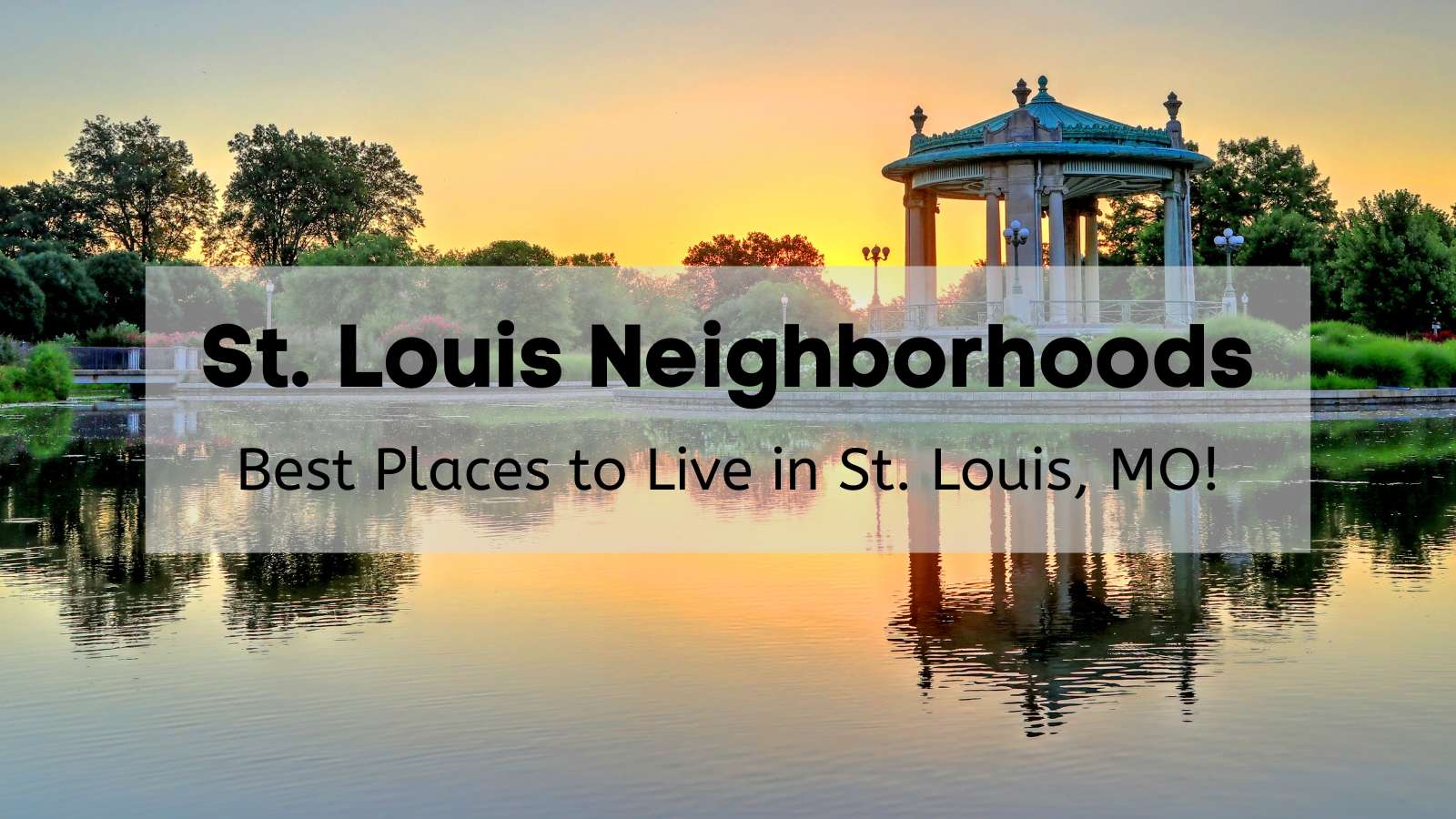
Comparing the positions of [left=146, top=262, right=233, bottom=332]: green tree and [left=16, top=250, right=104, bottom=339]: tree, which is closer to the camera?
[left=16, top=250, right=104, bottom=339]: tree

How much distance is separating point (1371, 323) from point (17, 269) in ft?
209

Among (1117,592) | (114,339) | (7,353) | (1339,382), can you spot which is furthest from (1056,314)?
(114,339)

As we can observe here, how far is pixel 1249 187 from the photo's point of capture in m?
73.8

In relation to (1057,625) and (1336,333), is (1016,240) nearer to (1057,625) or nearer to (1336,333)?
(1336,333)

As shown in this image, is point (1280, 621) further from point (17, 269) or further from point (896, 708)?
point (17, 269)

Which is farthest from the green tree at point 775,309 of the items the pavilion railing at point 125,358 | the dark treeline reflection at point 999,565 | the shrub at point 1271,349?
the dark treeline reflection at point 999,565

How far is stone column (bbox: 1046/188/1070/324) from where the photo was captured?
4603 centimetres

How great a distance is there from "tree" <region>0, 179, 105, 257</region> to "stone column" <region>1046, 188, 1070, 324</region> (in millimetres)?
62986

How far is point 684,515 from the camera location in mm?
15539

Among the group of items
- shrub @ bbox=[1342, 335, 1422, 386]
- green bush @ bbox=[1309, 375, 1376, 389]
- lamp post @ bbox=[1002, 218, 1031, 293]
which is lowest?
green bush @ bbox=[1309, 375, 1376, 389]

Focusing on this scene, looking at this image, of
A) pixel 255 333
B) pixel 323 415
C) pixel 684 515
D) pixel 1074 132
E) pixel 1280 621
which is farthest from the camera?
pixel 255 333

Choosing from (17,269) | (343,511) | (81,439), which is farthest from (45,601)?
(17,269)

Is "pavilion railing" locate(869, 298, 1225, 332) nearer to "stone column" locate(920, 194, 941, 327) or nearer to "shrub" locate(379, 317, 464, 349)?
"stone column" locate(920, 194, 941, 327)

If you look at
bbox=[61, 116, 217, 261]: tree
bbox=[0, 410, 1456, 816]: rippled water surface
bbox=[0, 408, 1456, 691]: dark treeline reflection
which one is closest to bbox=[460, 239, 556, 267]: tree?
bbox=[61, 116, 217, 261]: tree
